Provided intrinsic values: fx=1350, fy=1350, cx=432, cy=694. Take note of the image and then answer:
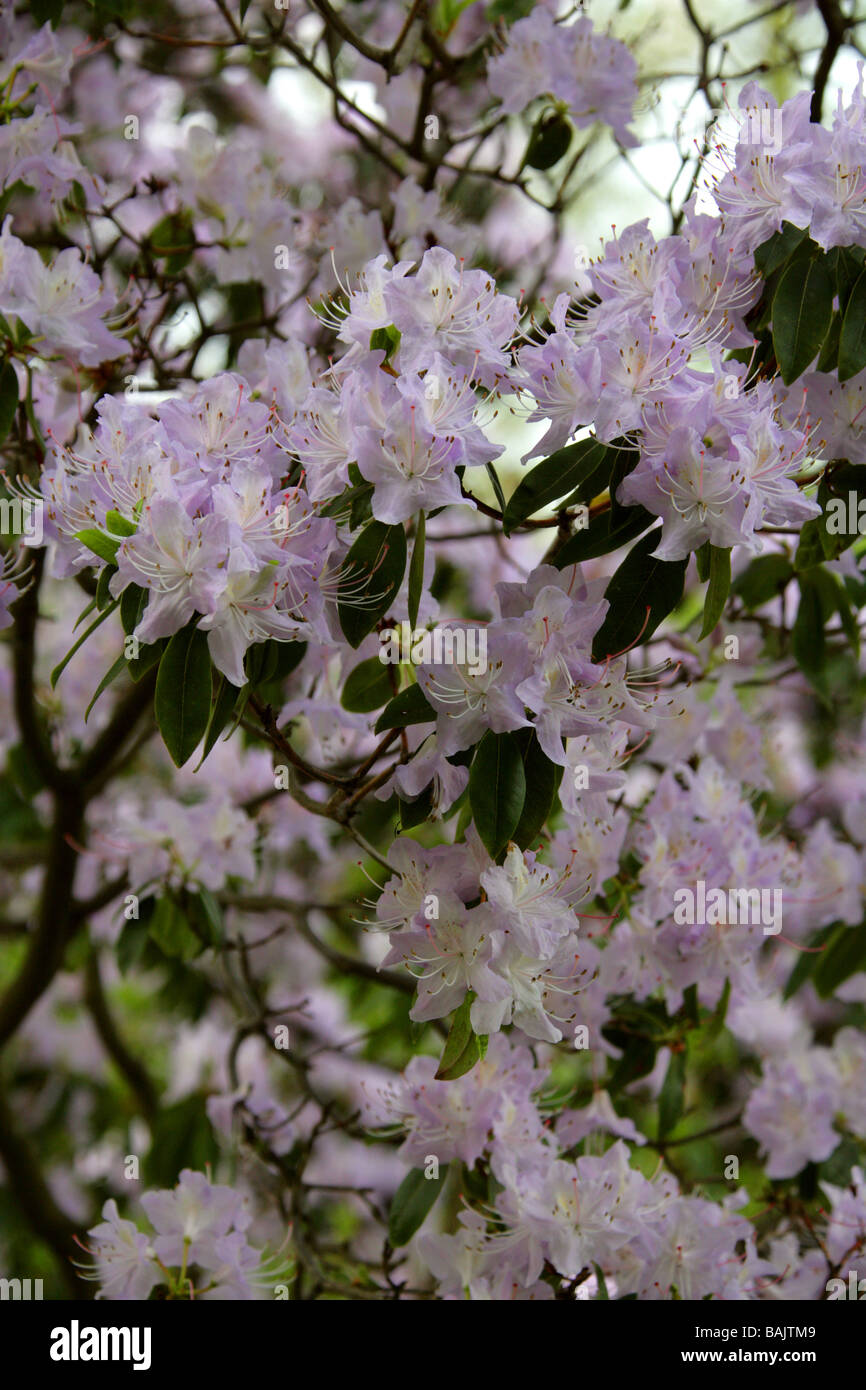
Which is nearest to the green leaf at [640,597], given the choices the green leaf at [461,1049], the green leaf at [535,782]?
the green leaf at [535,782]

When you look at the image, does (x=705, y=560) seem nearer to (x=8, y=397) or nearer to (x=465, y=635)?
(x=465, y=635)

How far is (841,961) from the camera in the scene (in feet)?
6.93

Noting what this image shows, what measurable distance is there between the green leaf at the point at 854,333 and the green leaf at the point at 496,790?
1.51 feet

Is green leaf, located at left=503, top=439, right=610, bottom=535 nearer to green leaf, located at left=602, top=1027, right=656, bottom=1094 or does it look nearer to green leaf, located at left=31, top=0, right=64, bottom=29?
green leaf, located at left=602, top=1027, right=656, bottom=1094

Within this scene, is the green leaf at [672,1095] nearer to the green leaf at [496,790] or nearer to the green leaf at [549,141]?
the green leaf at [496,790]

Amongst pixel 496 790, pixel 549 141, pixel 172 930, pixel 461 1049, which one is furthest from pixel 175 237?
pixel 461 1049

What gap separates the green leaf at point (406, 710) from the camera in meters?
1.18

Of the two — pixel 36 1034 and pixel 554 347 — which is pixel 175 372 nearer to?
pixel 554 347

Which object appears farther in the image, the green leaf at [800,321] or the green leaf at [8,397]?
the green leaf at [8,397]

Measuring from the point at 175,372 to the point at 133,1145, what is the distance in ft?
8.05

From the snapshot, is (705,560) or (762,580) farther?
(762,580)

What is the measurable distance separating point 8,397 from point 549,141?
904 mm

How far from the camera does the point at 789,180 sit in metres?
1.22

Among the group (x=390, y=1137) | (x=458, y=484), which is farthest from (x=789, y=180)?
(x=390, y=1137)
